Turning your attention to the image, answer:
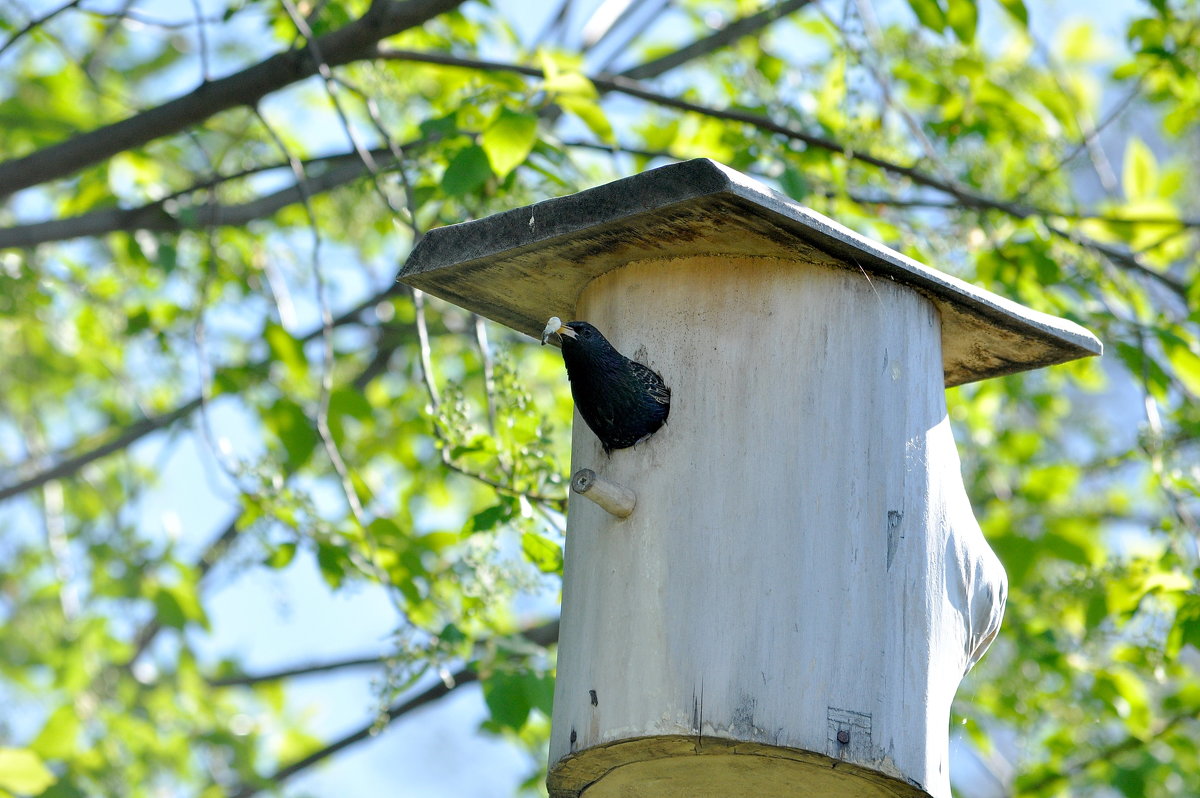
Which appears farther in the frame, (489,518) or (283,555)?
(283,555)

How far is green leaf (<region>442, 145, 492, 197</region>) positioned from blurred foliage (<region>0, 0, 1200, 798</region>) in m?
0.01

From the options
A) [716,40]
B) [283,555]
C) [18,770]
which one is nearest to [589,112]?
[716,40]

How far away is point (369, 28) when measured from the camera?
3.50 m

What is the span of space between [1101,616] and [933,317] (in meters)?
1.62

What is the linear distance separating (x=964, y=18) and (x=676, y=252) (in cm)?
153

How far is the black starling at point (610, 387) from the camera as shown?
253 centimetres

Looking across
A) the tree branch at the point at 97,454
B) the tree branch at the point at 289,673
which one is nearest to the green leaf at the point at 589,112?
the tree branch at the point at 97,454

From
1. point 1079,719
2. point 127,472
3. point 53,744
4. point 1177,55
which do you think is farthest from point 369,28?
point 127,472

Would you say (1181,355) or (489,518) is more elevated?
(1181,355)

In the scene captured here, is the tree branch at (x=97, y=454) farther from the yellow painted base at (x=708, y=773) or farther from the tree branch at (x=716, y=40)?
the yellow painted base at (x=708, y=773)

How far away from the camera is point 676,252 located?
8.74 ft

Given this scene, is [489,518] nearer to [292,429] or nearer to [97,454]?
[292,429]

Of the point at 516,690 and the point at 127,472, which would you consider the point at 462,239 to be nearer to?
the point at 516,690

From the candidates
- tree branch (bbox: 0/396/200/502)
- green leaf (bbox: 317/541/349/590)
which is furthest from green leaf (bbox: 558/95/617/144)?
tree branch (bbox: 0/396/200/502)
